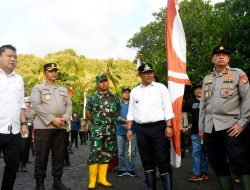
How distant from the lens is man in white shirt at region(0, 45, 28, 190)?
515 centimetres

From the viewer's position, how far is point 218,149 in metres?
5.04

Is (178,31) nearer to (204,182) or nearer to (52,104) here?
(52,104)

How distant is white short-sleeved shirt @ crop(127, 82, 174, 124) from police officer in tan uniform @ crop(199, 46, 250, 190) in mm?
682

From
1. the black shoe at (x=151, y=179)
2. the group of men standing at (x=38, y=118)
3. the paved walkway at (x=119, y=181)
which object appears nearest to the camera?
the group of men standing at (x=38, y=118)

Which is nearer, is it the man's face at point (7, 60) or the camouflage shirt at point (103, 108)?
the man's face at point (7, 60)

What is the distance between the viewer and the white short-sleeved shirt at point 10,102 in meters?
5.14

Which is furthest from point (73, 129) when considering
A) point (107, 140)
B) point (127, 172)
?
point (107, 140)

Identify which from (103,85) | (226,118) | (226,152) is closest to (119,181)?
(103,85)

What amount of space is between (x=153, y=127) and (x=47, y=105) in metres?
2.09

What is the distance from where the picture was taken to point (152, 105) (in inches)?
225

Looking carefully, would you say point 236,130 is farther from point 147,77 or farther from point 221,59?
point 147,77

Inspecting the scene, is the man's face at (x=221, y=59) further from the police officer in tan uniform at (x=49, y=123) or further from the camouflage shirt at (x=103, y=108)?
the police officer in tan uniform at (x=49, y=123)

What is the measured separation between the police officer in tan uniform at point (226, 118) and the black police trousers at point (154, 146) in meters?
0.66

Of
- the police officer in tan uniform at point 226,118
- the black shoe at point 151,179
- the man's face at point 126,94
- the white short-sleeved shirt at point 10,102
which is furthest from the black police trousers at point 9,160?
the man's face at point 126,94
